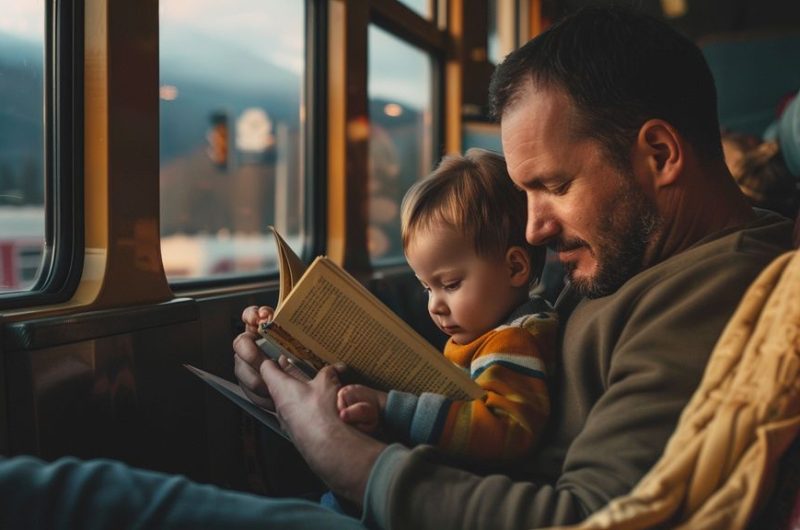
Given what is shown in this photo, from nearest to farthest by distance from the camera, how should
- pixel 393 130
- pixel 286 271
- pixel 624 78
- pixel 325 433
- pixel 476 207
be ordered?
pixel 325 433
pixel 624 78
pixel 286 271
pixel 476 207
pixel 393 130

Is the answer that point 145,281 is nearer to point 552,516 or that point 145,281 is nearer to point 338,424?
point 338,424

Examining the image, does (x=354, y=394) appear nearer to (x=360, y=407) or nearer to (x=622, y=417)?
(x=360, y=407)

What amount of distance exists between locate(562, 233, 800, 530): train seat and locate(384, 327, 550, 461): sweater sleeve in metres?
0.34

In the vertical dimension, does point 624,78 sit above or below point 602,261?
above

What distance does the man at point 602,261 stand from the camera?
0.93m

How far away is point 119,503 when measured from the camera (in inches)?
34.3

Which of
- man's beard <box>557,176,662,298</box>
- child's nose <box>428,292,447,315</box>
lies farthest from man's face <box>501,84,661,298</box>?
child's nose <box>428,292,447,315</box>

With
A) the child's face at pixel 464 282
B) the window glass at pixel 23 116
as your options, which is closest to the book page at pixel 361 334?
the child's face at pixel 464 282

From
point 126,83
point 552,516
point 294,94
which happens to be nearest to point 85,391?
point 126,83

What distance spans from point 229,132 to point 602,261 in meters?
4.88

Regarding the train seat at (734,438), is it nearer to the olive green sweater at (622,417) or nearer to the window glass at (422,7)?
the olive green sweater at (622,417)

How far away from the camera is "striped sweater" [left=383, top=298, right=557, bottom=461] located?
114cm

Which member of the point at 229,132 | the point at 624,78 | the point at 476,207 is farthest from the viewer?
the point at 229,132

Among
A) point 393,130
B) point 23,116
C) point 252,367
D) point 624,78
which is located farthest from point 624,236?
point 393,130
